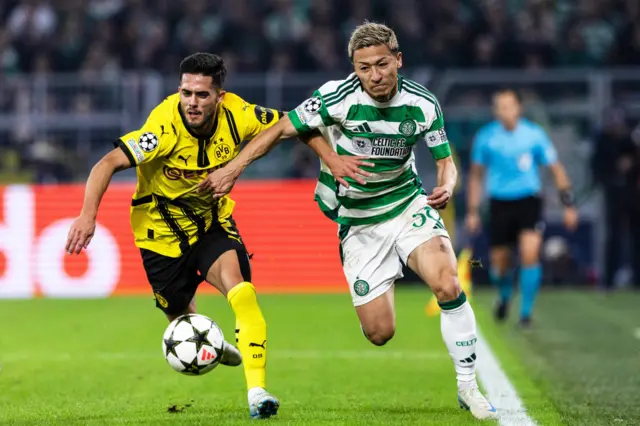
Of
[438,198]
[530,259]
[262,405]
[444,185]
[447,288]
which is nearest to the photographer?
[262,405]

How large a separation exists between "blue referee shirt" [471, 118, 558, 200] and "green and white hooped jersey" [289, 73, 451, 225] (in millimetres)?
5517

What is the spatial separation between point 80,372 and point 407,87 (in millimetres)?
3479

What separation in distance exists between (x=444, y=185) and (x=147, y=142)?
63.4 inches

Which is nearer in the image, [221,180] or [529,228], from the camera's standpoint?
[221,180]

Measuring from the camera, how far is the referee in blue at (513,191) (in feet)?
39.2

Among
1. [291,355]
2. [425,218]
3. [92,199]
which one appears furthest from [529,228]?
[92,199]

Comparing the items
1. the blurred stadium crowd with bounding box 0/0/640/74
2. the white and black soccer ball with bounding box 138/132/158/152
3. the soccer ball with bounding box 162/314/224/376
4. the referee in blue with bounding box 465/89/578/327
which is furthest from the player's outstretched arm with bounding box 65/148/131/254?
the blurred stadium crowd with bounding box 0/0/640/74

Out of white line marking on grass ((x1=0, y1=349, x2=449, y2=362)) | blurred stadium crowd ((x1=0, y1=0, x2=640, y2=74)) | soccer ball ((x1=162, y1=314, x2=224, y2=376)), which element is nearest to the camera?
soccer ball ((x1=162, y1=314, x2=224, y2=376))

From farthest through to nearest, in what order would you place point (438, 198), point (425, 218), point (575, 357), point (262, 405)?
point (575, 357) → point (425, 218) → point (438, 198) → point (262, 405)

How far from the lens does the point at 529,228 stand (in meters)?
12.0

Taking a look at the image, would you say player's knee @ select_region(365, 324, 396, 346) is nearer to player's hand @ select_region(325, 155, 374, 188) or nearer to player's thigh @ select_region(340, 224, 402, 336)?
player's thigh @ select_region(340, 224, 402, 336)

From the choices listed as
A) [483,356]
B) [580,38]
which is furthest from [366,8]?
[483,356]

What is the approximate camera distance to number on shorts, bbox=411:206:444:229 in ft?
21.7

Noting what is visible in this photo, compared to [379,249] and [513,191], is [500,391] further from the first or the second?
[513,191]
